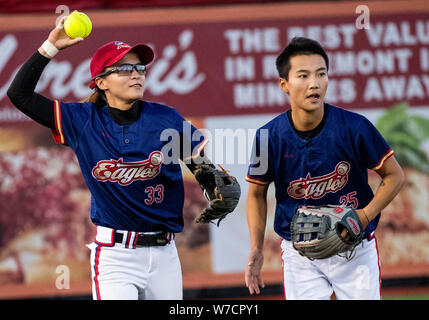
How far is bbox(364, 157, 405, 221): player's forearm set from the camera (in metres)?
3.20

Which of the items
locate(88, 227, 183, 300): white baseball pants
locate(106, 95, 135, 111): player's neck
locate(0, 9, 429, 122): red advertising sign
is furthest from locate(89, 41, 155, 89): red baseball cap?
locate(0, 9, 429, 122): red advertising sign

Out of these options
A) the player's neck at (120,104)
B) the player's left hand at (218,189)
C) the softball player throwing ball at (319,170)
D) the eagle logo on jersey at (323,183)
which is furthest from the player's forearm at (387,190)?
the player's neck at (120,104)

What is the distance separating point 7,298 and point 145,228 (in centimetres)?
343

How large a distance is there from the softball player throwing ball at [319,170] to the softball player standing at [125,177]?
444 millimetres

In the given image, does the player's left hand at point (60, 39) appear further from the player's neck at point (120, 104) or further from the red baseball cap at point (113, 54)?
the player's neck at point (120, 104)

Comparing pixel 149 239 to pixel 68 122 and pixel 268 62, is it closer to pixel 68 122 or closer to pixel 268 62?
pixel 68 122

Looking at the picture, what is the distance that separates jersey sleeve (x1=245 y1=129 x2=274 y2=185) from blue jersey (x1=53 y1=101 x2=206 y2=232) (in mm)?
430

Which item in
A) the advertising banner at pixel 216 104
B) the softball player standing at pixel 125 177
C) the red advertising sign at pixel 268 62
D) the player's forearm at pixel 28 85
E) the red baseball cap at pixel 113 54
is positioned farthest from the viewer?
the red advertising sign at pixel 268 62

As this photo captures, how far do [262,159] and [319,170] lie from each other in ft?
1.05

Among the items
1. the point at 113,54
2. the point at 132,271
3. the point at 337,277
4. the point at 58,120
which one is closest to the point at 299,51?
the point at 113,54

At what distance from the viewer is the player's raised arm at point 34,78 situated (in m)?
3.15

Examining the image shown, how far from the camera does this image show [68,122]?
10.9 feet

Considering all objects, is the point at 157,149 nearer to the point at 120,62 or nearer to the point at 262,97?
the point at 120,62

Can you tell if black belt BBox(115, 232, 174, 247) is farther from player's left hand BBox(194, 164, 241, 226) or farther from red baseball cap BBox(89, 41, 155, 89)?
red baseball cap BBox(89, 41, 155, 89)
